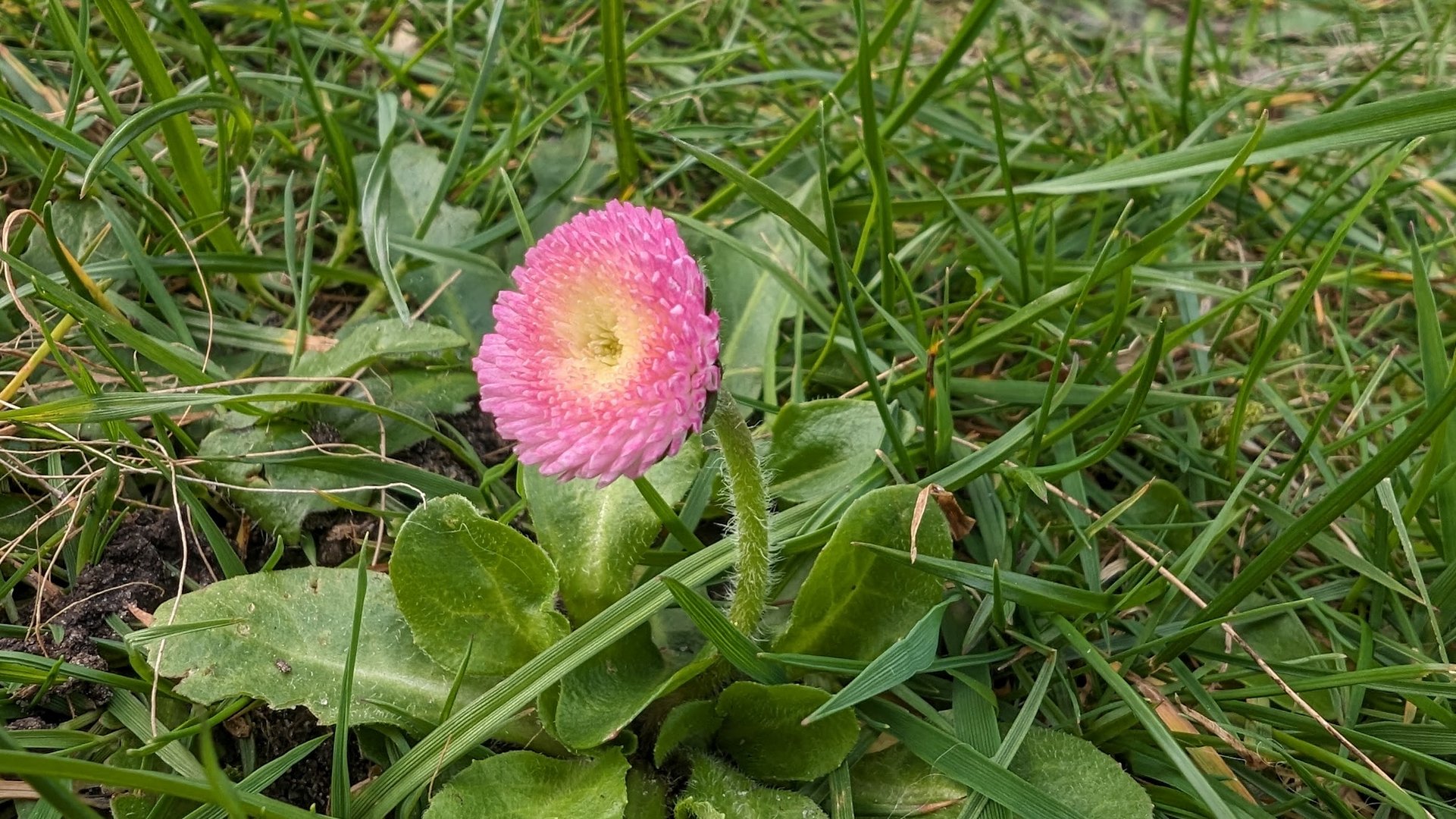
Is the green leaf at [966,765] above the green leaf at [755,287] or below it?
below

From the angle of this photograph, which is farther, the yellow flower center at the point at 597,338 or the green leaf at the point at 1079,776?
the green leaf at the point at 1079,776

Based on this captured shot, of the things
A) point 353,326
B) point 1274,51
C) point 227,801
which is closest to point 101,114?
point 353,326

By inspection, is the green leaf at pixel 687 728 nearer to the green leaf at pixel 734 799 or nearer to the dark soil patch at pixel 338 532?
the green leaf at pixel 734 799

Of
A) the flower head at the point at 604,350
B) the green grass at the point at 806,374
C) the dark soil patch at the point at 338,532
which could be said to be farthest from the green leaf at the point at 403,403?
the flower head at the point at 604,350

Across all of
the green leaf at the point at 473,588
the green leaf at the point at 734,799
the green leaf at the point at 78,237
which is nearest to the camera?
the green leaf at the point at 734,799

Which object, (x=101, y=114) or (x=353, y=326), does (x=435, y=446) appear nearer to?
(x=353, y=326)

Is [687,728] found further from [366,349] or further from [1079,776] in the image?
[366,349]
